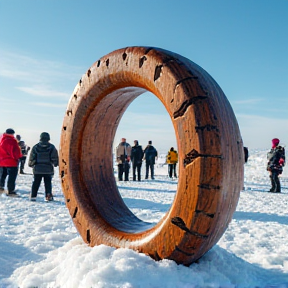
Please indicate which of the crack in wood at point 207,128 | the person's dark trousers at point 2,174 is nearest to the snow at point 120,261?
the crack in wood at point 207,128

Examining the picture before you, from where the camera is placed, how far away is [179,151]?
235 centimetres

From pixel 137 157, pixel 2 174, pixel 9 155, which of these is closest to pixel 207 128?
pixel 9 155

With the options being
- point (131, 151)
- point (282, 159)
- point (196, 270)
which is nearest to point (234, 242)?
point (196, 270)

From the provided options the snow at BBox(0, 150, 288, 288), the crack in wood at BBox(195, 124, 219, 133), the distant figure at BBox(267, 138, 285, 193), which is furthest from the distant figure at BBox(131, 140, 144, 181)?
the crack in wood at BBox(195, 124, 219, 133)

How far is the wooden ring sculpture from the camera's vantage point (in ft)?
7.29

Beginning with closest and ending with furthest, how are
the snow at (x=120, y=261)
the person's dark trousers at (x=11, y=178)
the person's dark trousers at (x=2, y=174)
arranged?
the snow at (x=120, y=261) < the person's dark trousers at (x=11, y=178) < the person's dark trousers at (x=2, y=174)

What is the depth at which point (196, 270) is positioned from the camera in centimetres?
235

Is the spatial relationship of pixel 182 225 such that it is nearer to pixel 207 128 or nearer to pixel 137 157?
pixel 207 128

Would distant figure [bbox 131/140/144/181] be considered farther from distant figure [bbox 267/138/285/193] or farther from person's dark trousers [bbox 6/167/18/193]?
person's dark trousers [bbox 6/167/18/193]

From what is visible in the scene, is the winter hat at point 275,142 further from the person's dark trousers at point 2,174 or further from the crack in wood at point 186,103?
the crack in wood at point 186,103

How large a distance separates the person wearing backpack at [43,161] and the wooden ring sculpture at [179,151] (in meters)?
3.77

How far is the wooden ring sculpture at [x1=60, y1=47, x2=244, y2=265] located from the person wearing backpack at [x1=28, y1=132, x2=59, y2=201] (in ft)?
12.4

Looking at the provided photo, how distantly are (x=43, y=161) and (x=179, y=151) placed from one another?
17.0 feet

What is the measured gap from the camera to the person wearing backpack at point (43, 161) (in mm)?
6891
